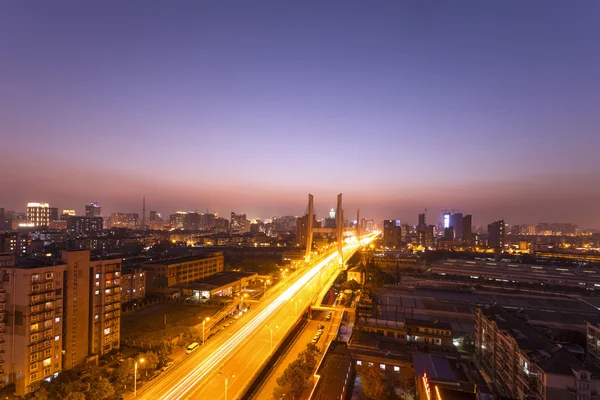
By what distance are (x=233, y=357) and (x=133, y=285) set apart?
748cm

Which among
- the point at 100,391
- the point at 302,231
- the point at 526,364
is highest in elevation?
the point at 302,231

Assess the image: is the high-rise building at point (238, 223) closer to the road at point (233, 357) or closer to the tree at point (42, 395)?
the road at point (233, 357)

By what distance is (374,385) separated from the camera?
5645mm

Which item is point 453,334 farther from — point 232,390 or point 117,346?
point 117,346

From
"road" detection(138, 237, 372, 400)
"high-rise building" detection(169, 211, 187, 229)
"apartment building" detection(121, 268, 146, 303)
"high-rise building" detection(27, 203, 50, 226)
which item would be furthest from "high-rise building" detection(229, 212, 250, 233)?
"road" detection(138, 237, 372, 400)

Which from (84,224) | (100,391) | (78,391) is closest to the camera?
(100,391)

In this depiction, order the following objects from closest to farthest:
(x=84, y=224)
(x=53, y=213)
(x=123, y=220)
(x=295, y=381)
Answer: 1. (x=295, y=381)
2. (x=84, y=224)
3. (x=53, y=213)
4. (x=123, y=220)

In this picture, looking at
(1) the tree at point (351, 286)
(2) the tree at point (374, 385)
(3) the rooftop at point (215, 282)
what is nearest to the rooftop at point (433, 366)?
(2) the tree at point (374, 385)

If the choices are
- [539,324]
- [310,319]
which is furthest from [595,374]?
[310,319]

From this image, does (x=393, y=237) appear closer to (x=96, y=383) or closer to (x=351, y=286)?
(x=351, y=286)

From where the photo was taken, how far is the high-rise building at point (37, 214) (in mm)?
40438

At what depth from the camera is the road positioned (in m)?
4.93

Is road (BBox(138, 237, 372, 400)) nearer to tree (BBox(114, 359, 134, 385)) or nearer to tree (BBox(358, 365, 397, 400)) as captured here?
tree (BBox(114, 359, 134, 385))

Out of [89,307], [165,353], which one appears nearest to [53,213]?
[89,307]
